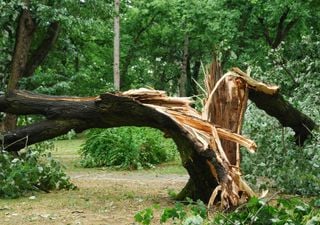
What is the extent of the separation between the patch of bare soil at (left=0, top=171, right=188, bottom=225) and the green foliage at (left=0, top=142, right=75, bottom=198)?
0.69ft

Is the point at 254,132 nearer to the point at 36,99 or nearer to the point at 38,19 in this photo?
the point at 36,99

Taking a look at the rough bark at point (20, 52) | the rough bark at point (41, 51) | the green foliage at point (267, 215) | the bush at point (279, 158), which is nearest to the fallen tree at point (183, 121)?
the bush at point (279, 158)

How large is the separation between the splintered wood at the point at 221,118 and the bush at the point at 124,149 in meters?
5.73

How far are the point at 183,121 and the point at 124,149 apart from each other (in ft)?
21.0

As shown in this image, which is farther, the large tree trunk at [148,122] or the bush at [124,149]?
the bush at [124,149]

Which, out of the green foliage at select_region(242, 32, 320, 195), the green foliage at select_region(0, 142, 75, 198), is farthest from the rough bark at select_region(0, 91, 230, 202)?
the green foliage at select_region(242, 32, 320, 195)

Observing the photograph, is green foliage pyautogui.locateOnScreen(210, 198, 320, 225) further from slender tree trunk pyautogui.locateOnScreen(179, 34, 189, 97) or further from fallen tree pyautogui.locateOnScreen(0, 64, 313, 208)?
slender tree trunk pyautogui.locateOnScreen(179, 34, 189, 97)

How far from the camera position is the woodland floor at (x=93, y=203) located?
5.61 meters

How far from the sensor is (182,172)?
11.5m

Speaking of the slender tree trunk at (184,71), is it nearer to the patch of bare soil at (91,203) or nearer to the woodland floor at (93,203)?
the woodland floor at (93,203)

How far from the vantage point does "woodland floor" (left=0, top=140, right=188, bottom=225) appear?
561 cm

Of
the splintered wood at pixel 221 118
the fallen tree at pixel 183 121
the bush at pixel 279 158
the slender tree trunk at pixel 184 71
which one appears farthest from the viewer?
the slender tree trunk at pixel 184 71

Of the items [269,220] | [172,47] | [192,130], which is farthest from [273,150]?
[172,47]

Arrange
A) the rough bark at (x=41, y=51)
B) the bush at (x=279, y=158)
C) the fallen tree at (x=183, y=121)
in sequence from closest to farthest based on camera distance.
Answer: the fallen tree at (x=183, y=121) → the bush at (x=279, y=158) → the rough bark at (x=41, y=51)
